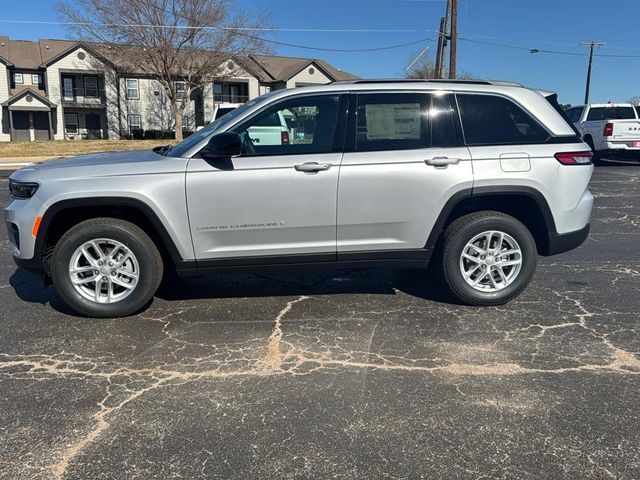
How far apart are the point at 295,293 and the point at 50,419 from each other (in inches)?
103

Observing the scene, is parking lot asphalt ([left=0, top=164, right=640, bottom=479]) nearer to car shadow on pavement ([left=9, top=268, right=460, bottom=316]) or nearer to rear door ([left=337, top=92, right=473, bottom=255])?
car shadow on pavement ([left=9, top=268, right=460, bottom=316])

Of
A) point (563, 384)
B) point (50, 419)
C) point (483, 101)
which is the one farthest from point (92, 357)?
point (483, 101)

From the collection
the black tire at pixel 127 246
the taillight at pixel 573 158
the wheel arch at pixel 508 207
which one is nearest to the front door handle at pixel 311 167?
the wheel arch at pixel 508 207

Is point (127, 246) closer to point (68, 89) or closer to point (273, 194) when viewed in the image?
point (273, 194)

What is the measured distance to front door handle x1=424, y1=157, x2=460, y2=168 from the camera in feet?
14.9

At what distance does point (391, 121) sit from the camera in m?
4.65

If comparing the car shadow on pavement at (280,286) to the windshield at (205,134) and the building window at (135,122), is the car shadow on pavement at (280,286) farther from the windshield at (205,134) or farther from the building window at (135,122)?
the building window at (135,122)

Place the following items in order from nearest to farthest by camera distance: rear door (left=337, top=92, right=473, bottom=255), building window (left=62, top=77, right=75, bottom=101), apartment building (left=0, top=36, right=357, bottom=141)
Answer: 1. rear door (left=337, top=92, right=473, bottom=255)
2. apartment building (left=0, top=36, right=357, bottom=141)
3. building window (left=62, top=77, right=75, bottom=101)

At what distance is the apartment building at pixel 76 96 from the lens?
45.3 meters

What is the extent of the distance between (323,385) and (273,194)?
163 centimetres

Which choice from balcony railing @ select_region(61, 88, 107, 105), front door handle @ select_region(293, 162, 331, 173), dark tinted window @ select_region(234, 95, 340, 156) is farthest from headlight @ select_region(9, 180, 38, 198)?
balcony railing @ select_region(61, 88, 107, 105)

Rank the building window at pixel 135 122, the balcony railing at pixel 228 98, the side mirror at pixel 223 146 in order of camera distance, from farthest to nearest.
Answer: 1. the balcony railing at pixel 228 98
2. the building window at pixel 135 122
3. the side mirror at pixel 223 146

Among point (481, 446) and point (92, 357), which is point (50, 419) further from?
point (481, 446)

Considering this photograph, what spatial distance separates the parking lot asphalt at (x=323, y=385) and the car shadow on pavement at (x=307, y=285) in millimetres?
38
